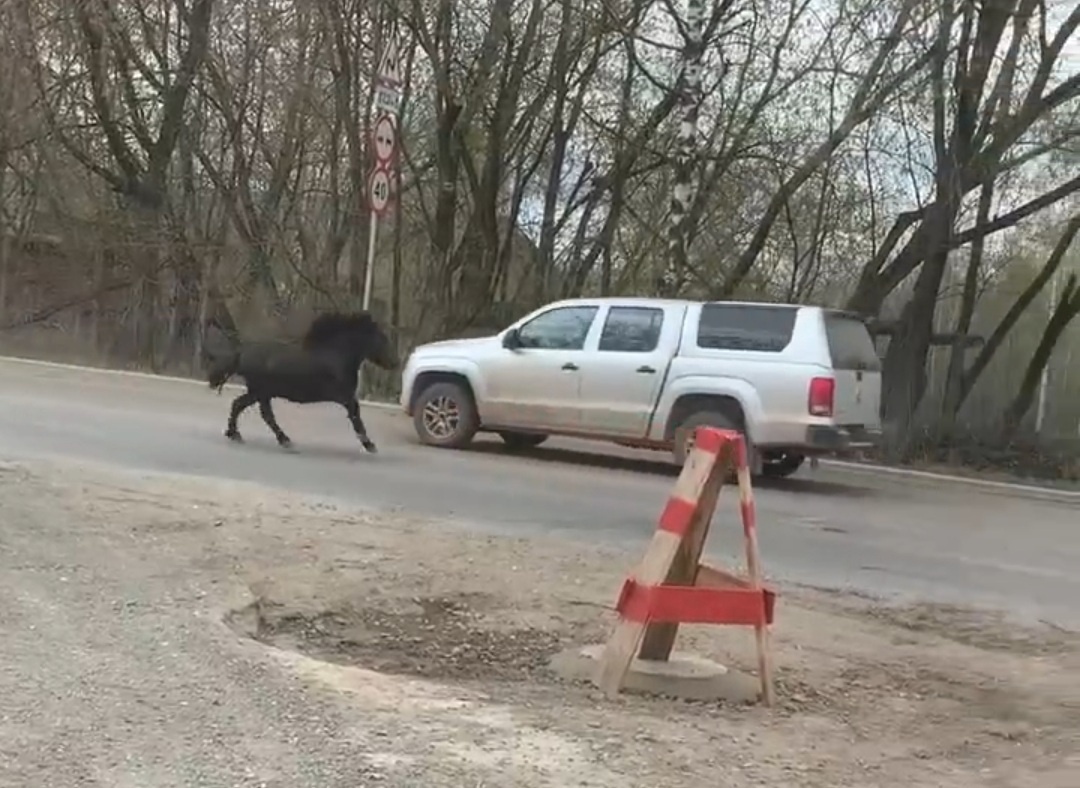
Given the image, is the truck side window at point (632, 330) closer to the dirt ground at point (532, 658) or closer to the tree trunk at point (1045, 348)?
the dirt ground at point (532, 658)

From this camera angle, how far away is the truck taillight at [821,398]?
14367 millimetres

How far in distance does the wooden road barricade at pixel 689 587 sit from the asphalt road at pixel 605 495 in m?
3.06

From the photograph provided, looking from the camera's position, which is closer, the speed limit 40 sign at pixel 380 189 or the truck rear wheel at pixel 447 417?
the truck rear wheel at pixel 447 417

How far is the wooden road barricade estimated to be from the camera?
22.1ft

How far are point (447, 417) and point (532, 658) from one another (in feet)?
29.5

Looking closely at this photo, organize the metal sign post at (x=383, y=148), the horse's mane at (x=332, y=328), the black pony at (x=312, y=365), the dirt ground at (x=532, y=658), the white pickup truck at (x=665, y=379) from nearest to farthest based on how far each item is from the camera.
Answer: the dirt ground at (x=532, y=658) → the white pickup truck at (x=665, y=379) → the black pony at (x=312, y=365) → the horse's mane at (x=332, y=328) → the metal sign post at (x=383, y=148)

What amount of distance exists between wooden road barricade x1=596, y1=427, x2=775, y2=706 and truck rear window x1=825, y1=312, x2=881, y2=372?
782 centimetres

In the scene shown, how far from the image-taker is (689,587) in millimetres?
6895

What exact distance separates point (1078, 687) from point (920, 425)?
1278cm

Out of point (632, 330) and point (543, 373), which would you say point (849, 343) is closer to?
point (632, 330)

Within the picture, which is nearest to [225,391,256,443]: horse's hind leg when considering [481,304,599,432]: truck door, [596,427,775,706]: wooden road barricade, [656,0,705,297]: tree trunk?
[481,304,599,432]: truck door

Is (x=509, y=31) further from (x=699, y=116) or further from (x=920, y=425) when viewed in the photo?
(x=920, y=425)

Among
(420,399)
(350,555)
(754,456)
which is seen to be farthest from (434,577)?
(420,399)

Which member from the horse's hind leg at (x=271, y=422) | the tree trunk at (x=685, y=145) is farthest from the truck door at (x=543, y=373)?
the tree trunk at (x=685, y=145)
